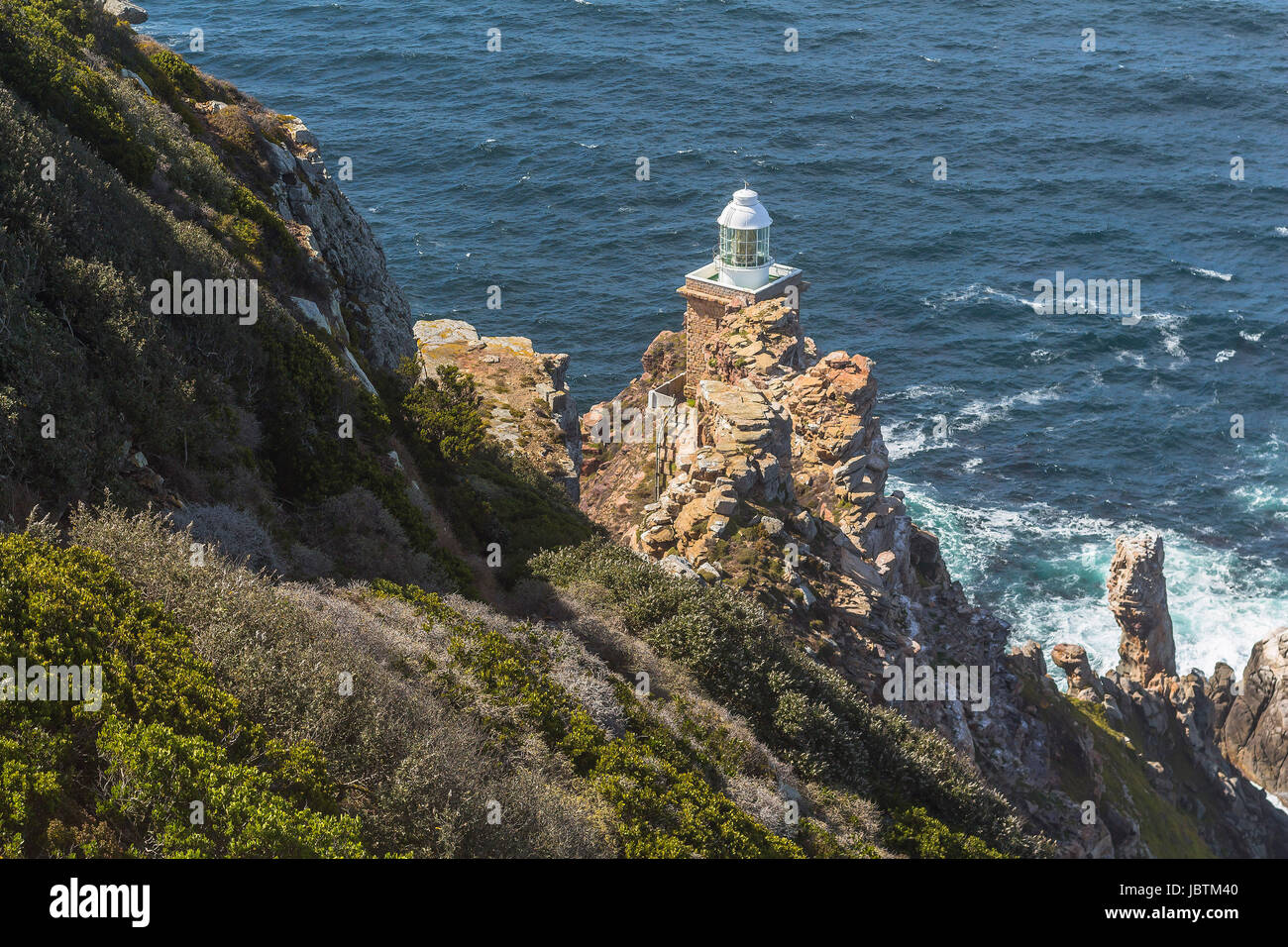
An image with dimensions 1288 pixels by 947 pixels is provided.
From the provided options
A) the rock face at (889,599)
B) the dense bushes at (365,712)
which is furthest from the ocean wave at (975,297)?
the dense bushes at (365,712)

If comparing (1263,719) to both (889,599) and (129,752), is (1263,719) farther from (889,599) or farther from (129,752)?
(129,752)

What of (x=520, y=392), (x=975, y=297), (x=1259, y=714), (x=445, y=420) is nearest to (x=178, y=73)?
(x=520, y=392)

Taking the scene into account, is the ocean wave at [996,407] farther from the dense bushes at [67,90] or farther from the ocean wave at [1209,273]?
the dense bushes at [67,90]

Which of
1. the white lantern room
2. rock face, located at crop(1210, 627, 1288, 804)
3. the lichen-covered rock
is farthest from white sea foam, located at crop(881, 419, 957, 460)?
the lichen-covered rock

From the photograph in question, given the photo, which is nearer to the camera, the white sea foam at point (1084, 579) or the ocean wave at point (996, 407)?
the white sea foam at point (1084, 579)

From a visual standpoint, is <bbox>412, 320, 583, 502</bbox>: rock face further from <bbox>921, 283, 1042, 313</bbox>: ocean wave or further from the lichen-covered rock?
<bbox>921, 283, 1042, 313</bbox>: ocean wave

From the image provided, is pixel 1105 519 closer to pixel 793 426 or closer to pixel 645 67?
pixel 793 426
